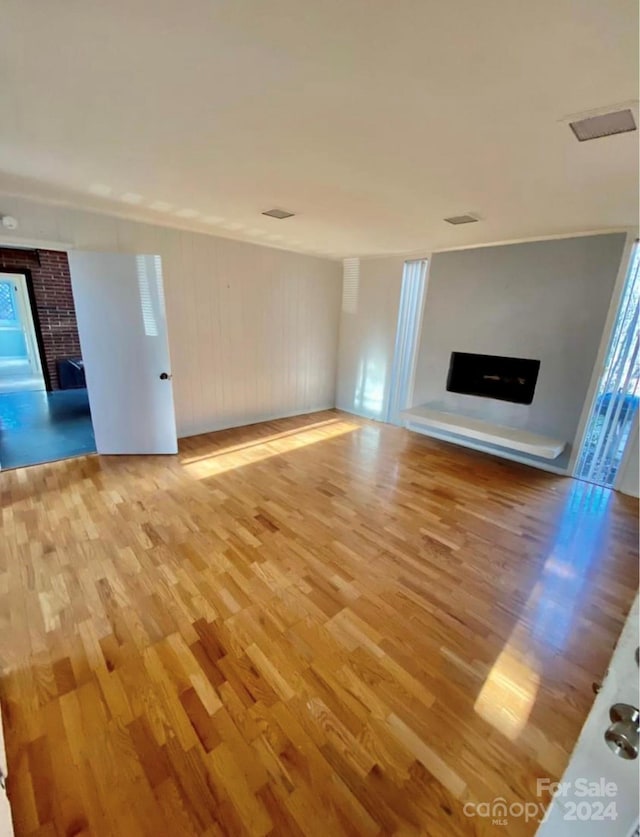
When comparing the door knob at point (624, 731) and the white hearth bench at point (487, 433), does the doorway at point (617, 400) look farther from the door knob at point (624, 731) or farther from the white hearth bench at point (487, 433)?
the door knob at point (624, 731)

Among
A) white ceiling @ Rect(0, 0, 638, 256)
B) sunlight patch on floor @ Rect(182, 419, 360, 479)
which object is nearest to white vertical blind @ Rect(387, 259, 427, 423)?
sunlight patch on floor @ Rect(182, 419, 360, 479)

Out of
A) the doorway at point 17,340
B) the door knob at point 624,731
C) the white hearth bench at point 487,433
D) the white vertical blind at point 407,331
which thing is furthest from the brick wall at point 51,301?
the door knob at point 624,731

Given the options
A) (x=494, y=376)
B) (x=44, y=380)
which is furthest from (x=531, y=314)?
(x=44, y=380)

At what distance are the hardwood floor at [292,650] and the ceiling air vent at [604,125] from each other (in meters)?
2.42

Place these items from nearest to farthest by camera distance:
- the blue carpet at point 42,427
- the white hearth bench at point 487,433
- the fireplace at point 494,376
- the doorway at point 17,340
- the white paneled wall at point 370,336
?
the white hearth bench at point 487,433
the blue carpet at point 42,427
the fireplace at point 494,376
the white paneled wall at point 370,336
the doorway at point 17,340

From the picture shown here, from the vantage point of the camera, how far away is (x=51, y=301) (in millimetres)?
6152

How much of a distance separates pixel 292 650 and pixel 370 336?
4.44m

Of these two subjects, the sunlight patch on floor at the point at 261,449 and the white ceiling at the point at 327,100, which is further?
the sunlight patch on floor at the point at 261,449

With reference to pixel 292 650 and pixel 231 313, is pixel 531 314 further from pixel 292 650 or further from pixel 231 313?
pixel 292 650

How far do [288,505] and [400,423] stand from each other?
2.80 metres

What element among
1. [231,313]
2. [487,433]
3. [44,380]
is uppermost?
[231,313]

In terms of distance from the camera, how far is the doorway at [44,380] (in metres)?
3.92

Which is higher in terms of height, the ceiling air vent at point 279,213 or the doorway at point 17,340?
the ceiling air vent at point 279,213

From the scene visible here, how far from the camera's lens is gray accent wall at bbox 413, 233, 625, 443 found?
3340 millimetres
